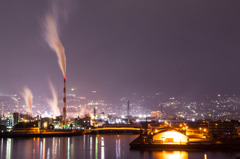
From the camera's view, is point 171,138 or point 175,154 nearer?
point 175,154

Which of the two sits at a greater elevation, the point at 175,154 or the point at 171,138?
the point at 171,138

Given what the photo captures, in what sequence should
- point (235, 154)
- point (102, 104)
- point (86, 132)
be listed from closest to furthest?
point (235, 154), point (86, 132), point (102, 104)

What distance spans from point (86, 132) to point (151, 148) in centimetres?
3060

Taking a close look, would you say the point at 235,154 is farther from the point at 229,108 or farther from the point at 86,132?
the point at 229,108

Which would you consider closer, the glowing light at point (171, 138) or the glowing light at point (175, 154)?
the glowing light at point (175, 154)

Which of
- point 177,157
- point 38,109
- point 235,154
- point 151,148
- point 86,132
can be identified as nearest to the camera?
point 177,157

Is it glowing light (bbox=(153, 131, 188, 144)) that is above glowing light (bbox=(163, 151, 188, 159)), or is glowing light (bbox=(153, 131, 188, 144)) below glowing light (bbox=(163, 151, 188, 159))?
above

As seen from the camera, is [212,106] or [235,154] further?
[212,106]

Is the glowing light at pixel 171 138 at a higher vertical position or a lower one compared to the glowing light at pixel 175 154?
higher

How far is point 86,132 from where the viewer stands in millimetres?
53688

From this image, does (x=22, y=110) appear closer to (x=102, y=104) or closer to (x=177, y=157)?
(x=102, y=104)

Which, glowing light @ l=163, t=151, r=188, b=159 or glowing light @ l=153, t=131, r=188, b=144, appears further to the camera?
glowing light @ l=153, t=131, r=188, b=144

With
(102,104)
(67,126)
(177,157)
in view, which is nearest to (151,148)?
(177,157)

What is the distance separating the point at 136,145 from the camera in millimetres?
25453
